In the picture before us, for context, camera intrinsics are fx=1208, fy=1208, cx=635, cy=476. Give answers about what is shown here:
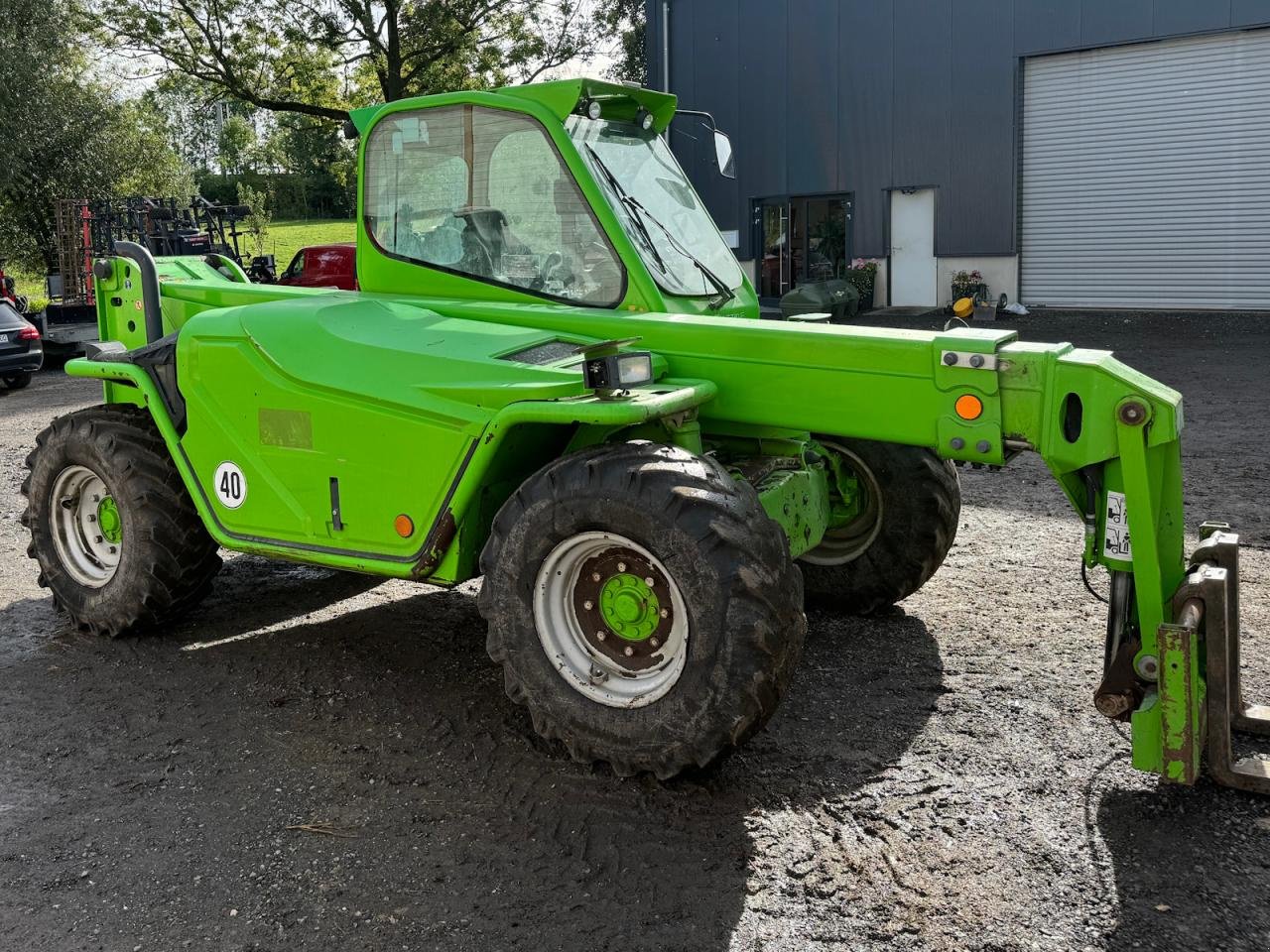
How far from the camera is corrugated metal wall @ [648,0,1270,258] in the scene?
76.6 ft

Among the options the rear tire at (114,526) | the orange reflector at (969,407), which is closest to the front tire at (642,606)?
the orange reflector at (969,407)

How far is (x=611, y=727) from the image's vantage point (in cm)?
436

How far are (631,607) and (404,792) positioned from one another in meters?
1.10

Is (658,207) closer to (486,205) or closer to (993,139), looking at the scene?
(486,205)

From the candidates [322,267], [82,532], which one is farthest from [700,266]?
[322,267]

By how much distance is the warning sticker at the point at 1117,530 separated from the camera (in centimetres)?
415

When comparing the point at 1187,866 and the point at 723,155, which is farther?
the point at 723,155

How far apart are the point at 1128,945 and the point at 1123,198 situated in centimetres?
2266

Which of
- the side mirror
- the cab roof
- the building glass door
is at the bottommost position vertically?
the side mirror

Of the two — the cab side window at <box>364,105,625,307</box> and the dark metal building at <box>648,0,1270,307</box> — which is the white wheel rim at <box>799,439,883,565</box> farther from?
the dark metal building at <box>648,0,1270,307</box>

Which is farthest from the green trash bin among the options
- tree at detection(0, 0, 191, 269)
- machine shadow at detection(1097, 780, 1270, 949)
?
machine shadow at detection(1097, 780, 1270, 949)

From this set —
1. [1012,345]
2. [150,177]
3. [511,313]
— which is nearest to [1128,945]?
[1012,345]

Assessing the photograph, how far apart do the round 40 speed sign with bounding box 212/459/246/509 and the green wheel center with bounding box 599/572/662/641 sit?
80.0 inches

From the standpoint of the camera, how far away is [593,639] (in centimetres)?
455
